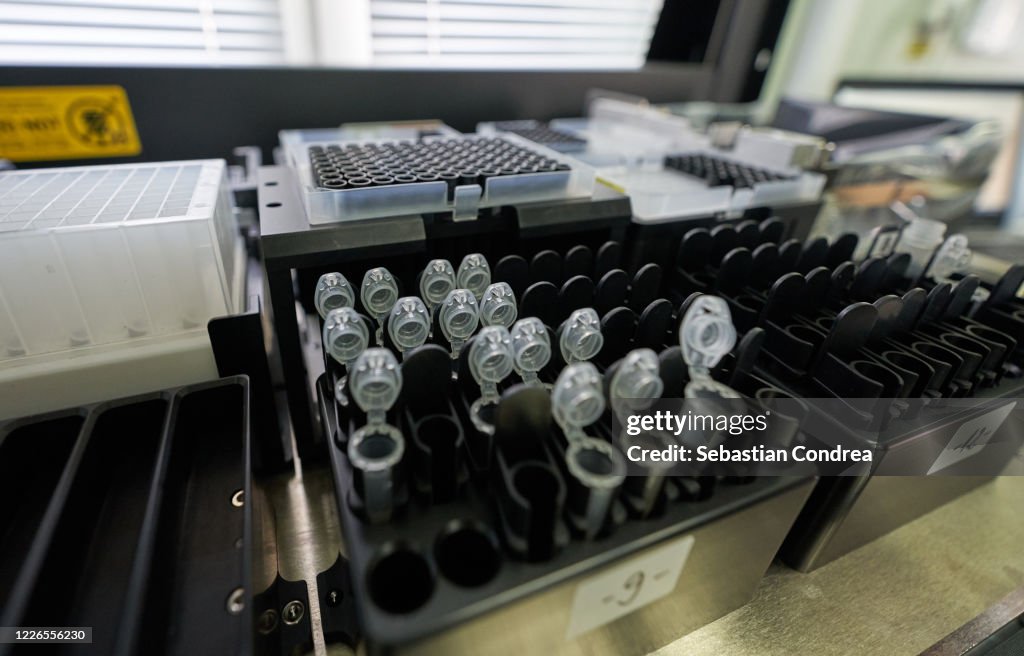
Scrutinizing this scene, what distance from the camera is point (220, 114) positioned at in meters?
1.12

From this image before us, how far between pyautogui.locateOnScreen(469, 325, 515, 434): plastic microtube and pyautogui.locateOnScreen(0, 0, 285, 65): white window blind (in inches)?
43.8

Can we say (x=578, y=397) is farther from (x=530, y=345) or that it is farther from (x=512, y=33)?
(x=512, y=33)

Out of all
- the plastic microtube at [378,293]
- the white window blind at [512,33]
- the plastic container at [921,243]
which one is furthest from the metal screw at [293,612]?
the white window blind at [512,33]

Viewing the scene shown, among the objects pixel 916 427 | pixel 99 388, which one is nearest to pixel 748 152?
pixel 916 427

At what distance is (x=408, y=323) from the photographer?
1.59ft

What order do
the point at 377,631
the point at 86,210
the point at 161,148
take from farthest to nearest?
the point at 161,148 → the point at 86,210 → the point at 377,631

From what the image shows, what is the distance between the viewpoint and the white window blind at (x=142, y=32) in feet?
3.21

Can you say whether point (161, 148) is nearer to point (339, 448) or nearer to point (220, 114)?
point (220, 114)

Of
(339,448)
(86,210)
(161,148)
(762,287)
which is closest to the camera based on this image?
(339,448)

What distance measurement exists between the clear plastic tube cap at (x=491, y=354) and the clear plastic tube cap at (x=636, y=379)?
0.09 metres

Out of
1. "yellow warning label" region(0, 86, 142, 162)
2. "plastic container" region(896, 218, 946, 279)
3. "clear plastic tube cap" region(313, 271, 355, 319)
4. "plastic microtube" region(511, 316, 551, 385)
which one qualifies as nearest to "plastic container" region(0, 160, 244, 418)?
"clear plastic tube cap" region(313, 271, 355, 319)

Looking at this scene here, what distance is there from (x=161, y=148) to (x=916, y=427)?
56.5 inches

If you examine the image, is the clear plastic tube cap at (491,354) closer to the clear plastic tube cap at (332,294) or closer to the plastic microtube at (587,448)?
the plastic microtube at (587,448)

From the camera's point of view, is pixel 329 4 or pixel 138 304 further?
pixel 329 4
